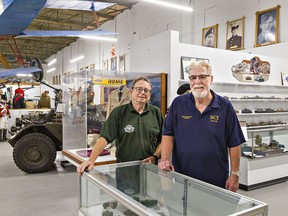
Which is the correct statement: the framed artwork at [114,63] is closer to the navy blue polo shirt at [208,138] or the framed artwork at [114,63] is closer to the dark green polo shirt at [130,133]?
the dark green polo shirt at [130,133]

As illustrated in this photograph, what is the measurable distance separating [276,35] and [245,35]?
1.03m

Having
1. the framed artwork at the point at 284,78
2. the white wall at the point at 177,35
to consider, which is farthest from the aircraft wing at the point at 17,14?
the framed artwork at the point at 284,78

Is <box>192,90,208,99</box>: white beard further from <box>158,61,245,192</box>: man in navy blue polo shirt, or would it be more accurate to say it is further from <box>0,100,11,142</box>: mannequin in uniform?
<box>0,100,11,142</box>: mannequin in uniform

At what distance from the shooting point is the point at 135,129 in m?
2.22

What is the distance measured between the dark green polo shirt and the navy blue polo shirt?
33 cm

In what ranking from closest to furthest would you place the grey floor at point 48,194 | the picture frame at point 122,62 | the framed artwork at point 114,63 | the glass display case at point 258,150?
the grey floor at point 48,194
the glass display case at point 258,150
the picture frame at point 122,62
the framed artwork at point 114,63

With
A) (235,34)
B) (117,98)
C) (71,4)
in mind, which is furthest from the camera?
(235,34)

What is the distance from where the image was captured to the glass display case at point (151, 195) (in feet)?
4.52

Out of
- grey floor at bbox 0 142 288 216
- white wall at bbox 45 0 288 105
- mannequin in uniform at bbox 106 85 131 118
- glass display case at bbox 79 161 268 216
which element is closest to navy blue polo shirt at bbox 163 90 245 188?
glass display case at bbox 79 161 268 216

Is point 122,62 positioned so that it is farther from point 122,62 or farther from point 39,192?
point 39,192

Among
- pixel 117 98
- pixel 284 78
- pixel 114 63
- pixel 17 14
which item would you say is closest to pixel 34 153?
pixel 117 98

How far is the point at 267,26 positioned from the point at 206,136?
6738mm

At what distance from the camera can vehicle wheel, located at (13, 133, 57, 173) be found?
17.9ft

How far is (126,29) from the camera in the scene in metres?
14.0
